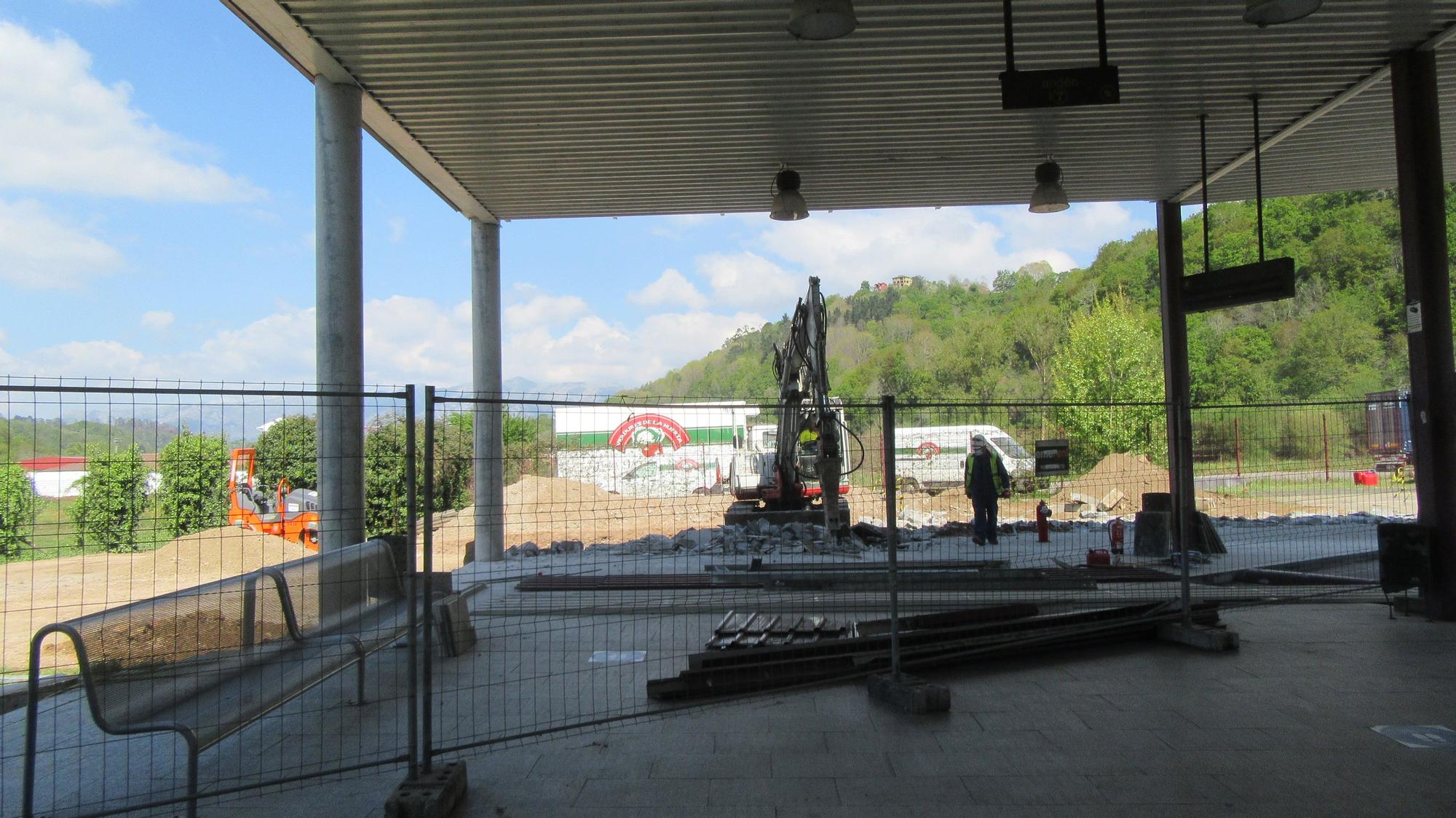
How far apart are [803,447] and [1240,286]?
26.8ft

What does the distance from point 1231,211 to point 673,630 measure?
237ft

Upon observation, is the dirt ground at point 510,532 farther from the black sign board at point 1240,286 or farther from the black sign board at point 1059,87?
the black sign board at point 1059,87

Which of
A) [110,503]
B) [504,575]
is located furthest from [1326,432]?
[110,503]

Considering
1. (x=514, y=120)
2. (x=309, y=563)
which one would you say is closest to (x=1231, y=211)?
(x=514, y=120)

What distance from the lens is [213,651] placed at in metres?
4.55

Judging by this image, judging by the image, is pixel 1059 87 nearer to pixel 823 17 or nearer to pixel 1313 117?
pixel 823 17

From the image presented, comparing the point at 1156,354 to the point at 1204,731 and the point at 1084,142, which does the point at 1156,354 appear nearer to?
the point at 1084,142

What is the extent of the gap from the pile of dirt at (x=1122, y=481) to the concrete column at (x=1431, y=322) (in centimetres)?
286

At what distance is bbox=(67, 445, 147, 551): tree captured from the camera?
4145 mm

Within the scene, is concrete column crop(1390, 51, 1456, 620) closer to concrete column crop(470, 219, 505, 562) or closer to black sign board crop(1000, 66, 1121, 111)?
black sign board crop(1000, 66, 1121, 111)

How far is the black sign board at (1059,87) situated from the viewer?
6.37m

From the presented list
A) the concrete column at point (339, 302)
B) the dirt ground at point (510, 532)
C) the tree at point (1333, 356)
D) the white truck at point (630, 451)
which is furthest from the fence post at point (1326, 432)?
the tree at point (1333, 356)

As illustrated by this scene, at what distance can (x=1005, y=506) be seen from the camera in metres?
13.5

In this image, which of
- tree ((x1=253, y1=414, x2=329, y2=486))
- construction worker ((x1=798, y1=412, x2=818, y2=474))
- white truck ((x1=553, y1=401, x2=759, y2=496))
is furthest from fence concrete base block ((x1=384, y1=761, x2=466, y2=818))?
construction worker ((x1=798, y1=412, x2=818, y2=474))
